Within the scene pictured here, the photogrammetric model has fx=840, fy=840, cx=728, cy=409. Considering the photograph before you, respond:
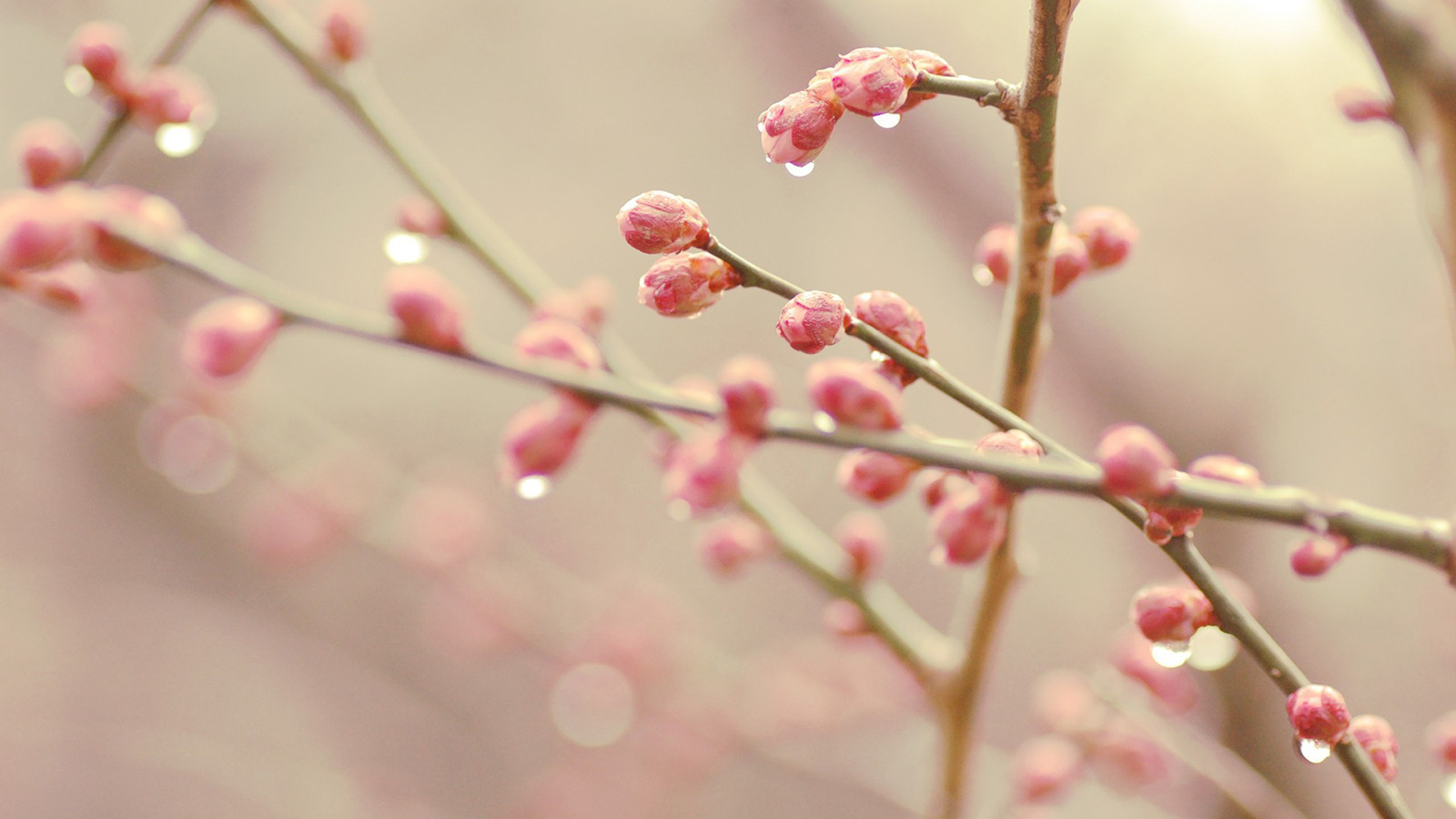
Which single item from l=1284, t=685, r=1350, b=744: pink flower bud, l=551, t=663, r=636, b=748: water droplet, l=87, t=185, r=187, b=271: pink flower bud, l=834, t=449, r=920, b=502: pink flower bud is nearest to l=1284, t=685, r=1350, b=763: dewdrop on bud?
l=1284, t=685, r=1350, b=744: pink flower bud

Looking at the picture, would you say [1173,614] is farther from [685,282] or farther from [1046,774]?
[1046,774]

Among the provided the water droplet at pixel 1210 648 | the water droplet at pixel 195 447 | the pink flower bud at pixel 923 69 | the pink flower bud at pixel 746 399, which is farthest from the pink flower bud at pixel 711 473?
the water droplet at pixel 195 447

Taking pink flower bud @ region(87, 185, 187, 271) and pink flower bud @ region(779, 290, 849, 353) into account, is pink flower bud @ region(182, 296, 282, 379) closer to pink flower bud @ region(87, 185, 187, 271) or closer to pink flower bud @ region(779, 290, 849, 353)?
pink flower bud @ region(87, 185, 187, 271)

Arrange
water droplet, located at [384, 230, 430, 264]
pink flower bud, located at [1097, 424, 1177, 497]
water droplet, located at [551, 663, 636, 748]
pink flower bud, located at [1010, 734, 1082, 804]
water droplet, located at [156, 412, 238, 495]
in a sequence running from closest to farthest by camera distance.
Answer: pink flower bud, located at [1097, 424, 1177, 497], water droplet, located at [384, 230, 430, 264], pink flower bud, located at [1010, 734, 1082, 804], water droplet, located at [156, 412, 238, 495], water droplet, located at [551, 663, 636, 748]

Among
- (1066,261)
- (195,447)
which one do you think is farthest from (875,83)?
(195,447)

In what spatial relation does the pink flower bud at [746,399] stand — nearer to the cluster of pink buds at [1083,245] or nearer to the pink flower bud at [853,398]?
the pink flower bud at [853,398]

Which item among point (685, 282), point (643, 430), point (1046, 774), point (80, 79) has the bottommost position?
point (1046, 774)

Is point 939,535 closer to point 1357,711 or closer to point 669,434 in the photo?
point 669,434
